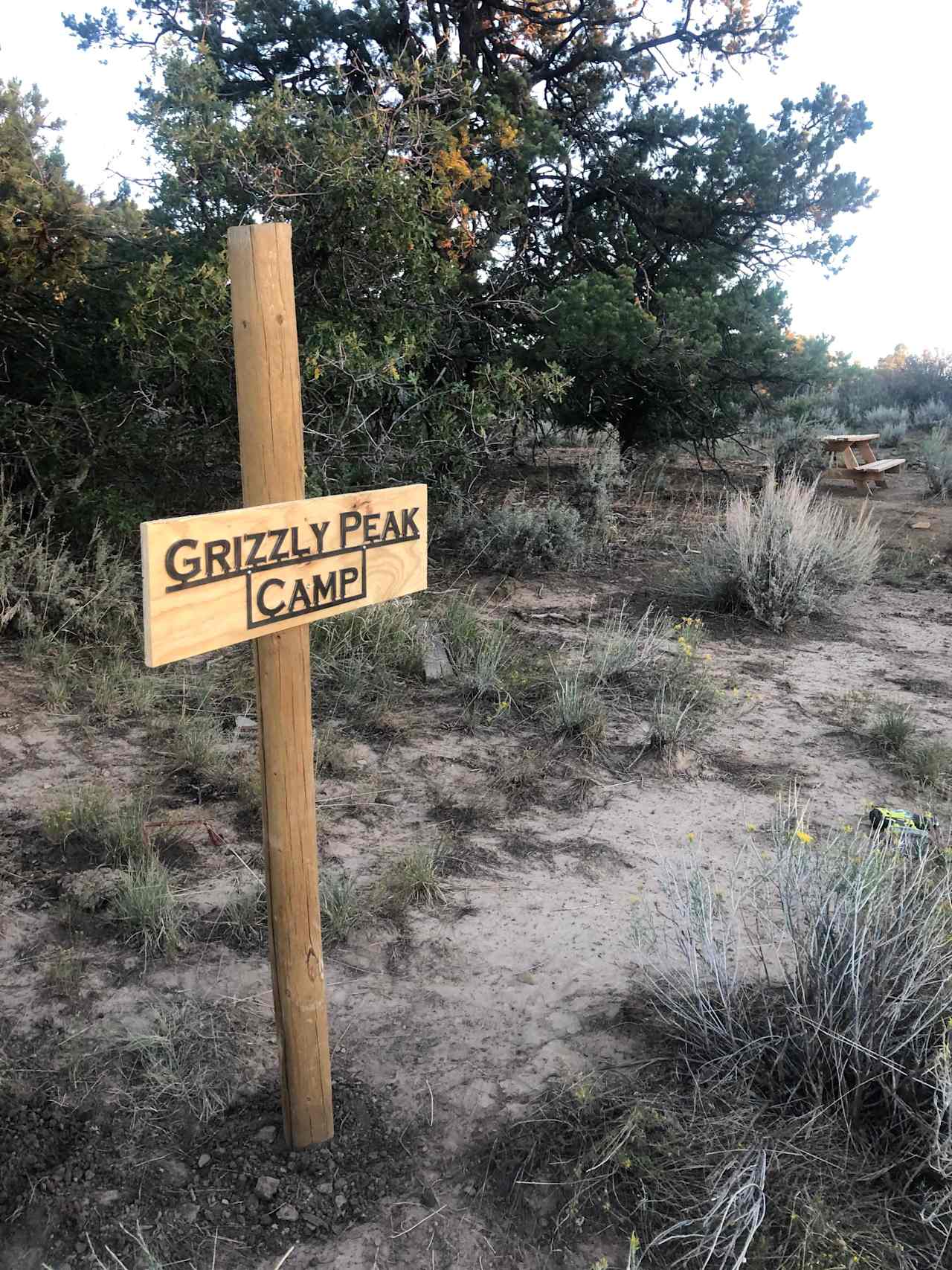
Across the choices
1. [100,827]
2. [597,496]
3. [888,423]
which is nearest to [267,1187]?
[100,827]

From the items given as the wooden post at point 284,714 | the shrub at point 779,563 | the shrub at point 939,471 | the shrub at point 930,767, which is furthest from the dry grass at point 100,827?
the shrub at point 939,471

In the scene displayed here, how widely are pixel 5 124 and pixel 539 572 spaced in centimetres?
470

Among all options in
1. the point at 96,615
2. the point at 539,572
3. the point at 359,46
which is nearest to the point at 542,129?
the point at 359,46

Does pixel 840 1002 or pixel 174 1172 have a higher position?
pixel 840 1002

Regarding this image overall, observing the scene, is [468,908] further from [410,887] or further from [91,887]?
[91,887]

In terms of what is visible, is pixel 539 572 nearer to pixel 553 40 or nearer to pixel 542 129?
pixel 542 129

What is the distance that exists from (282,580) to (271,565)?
0.05 metres

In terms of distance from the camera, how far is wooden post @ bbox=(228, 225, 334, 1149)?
6.37 ft

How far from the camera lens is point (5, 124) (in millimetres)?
5461

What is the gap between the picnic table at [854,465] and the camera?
40.6 feet

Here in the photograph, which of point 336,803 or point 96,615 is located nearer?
point 336,803

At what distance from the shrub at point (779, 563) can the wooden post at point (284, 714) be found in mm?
5323

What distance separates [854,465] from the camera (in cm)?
1238

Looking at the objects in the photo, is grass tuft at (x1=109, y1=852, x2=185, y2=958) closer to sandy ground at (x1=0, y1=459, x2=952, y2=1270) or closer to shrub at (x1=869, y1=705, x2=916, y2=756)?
sandy ground at (x1=0, y1=459, x2=952, y2=1270)
